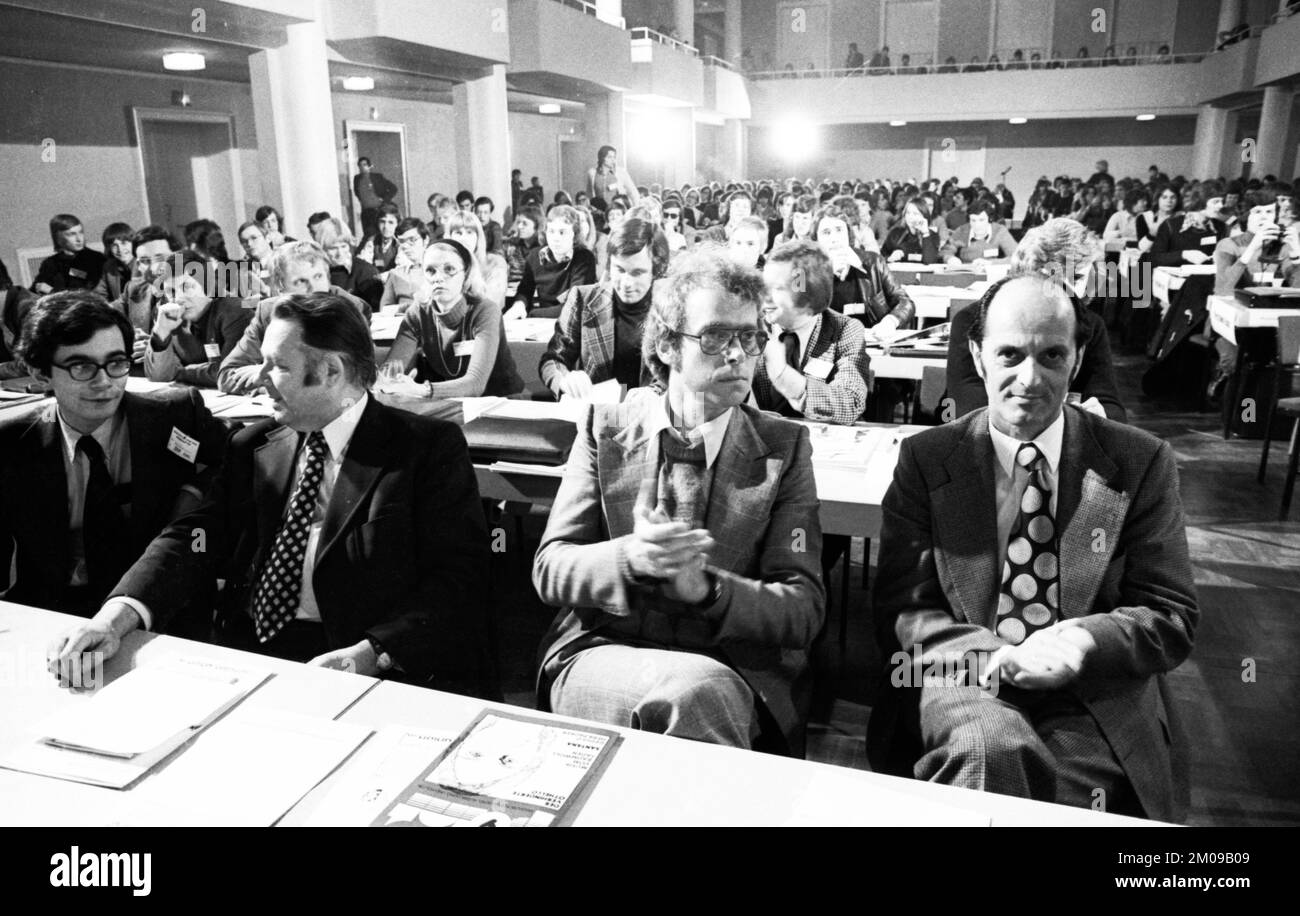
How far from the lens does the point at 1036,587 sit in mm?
1866

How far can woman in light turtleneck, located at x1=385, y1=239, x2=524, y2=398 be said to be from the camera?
3.94 metres

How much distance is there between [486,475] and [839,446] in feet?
3.70

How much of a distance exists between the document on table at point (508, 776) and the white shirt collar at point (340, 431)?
2.86 ft

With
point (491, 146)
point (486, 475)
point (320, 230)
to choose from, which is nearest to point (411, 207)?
point (491, 146)

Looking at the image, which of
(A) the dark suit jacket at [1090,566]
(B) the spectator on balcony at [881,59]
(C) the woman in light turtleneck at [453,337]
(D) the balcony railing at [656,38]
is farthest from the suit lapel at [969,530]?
(B) the spectator on balcony at [881,59]

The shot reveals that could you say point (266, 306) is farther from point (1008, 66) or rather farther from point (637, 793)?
point (1008, 66)

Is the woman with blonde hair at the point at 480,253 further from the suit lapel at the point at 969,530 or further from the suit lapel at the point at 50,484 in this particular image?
the suit lapel at the point at 969,530

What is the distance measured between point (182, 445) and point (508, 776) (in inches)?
60.5

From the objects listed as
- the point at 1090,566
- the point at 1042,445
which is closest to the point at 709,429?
the point at 1042,445

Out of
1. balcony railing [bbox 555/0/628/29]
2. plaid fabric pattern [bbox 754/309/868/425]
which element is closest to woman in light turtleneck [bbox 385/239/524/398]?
plaid fabric pattern [bbox 754/309/868/425]

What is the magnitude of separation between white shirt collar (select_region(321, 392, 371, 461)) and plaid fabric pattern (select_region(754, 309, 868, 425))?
1.66 metres

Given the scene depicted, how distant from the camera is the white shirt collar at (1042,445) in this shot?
192 centimetres

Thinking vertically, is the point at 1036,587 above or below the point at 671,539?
below
